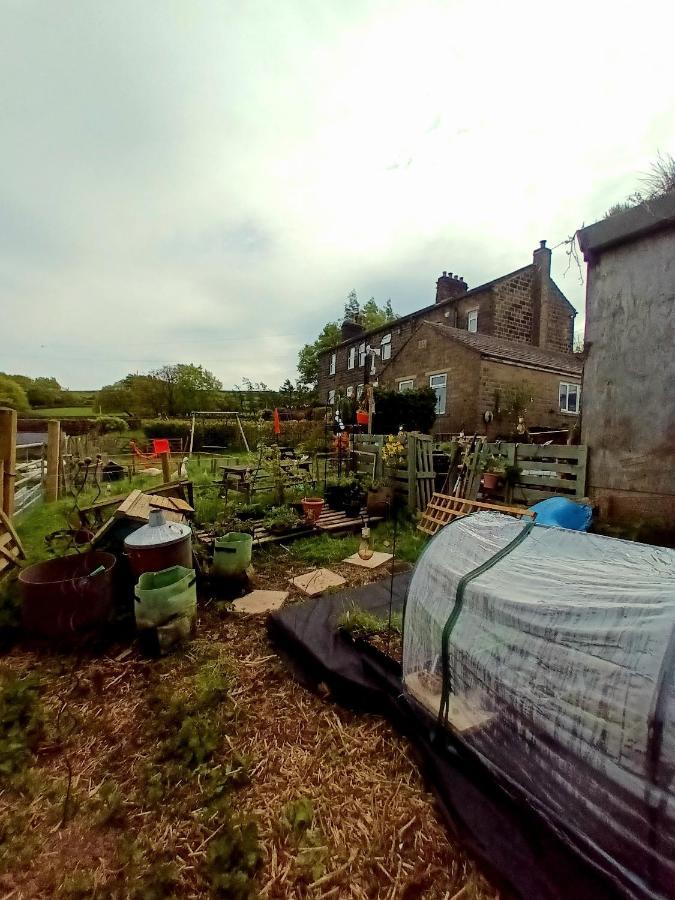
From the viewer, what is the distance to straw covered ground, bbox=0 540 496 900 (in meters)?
1.68

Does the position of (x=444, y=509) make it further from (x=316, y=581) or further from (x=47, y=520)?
(x=47, y=520)

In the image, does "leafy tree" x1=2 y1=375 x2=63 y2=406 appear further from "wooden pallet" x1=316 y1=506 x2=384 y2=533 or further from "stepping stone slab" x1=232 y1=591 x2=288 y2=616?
"stepping stone slab" x1=232 y1=591 x2=288 y2=616

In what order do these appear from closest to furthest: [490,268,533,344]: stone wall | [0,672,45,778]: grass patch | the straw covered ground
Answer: the straw covered ground
[0,672,45,778]: grass patch
[490,268,533,344]: stone wall

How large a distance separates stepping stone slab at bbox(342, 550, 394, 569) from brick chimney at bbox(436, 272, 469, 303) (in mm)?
19355

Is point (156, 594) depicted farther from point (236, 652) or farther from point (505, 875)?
point (505, 875)

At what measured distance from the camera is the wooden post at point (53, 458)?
28.5 feet

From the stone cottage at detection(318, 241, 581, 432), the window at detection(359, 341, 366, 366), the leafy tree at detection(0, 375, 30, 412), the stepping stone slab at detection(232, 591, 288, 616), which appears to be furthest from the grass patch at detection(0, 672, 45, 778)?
the window at detection(359, 341, 366, 366)

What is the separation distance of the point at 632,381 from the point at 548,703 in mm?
5146

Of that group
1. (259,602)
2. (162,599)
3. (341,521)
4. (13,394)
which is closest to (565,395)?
(341,521)

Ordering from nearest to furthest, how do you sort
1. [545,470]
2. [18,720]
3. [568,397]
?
[18,720] < [545,470] < [568,397]

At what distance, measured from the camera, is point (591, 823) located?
1.47 metres

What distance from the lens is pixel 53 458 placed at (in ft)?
29.1

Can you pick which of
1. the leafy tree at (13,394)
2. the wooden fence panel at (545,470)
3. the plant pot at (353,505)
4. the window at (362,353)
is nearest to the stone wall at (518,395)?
the wooden fence panel at (545,470)

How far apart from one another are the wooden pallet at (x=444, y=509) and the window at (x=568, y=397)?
12126 millimetres
